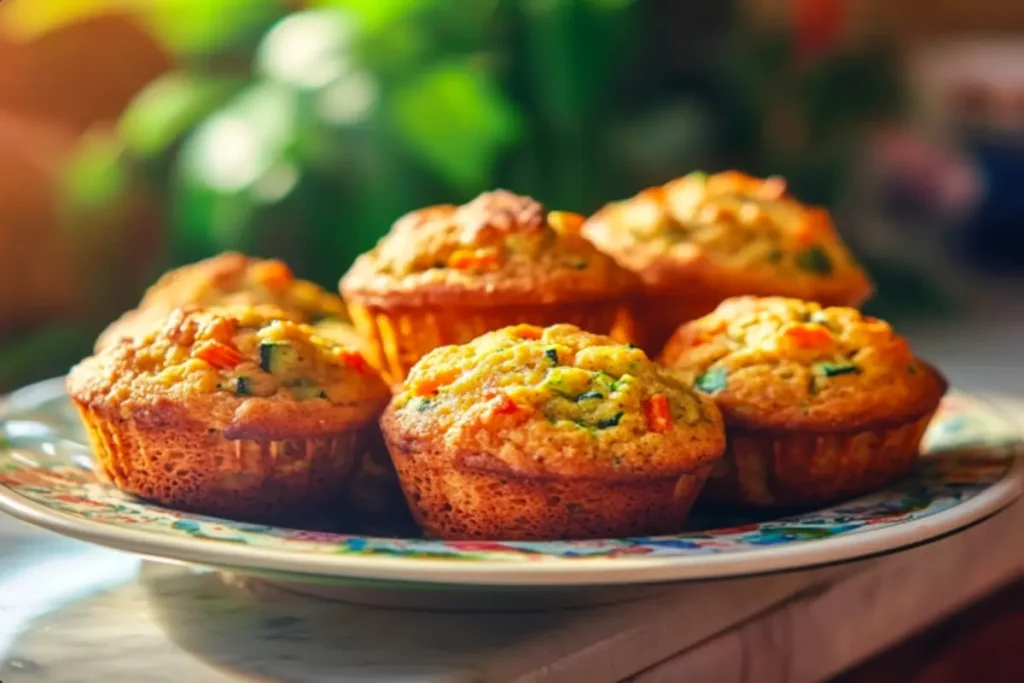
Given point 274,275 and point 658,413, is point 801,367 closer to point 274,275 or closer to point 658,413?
point 658,413

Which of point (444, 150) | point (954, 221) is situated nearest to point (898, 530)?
point (444, 150)

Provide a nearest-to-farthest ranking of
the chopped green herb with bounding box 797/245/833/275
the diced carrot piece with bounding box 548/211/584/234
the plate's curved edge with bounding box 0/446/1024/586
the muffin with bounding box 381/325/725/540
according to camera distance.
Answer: the plate's curved edge with bounding box 0/446/1024/586
the muffin with bounding box 381/325/725/540
the diced carrot piece with bounding box 548/211/584/234
the chopped green herb with bounding box 797/245/833/275

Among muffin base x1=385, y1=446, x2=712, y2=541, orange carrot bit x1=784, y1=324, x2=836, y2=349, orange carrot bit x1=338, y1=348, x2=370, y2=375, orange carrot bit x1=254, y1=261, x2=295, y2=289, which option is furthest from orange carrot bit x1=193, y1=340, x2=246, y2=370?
orange carrot bit x1=784, y1=324, x2=836, y2=349

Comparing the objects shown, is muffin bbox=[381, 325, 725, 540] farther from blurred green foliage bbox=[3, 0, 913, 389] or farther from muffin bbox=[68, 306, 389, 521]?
blurred green foliage bbox=[3, 0, 913, 389]

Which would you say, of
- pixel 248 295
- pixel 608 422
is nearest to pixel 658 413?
pixel 608 422

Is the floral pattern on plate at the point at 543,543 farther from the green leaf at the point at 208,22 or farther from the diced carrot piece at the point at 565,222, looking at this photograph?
the green leaf at the point at 208,22

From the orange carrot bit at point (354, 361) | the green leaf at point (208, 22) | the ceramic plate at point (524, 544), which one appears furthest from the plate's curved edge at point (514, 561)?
the green leaf at point (208, 22)

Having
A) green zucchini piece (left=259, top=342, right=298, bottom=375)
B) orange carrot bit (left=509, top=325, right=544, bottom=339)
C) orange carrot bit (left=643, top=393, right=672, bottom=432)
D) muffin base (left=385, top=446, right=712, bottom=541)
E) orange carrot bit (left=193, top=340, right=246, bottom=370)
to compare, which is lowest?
muffin base (left=385, top=446, right=712, bottom=541)

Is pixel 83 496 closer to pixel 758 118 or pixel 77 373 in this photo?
pixel 77 373
